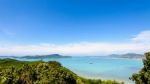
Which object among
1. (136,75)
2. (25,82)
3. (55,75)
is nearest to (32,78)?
(25,82)

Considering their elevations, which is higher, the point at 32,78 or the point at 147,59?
the point at 147,59

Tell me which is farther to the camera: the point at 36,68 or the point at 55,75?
the point at 36,68

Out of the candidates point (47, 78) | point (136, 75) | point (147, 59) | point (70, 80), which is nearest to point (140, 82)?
point (136, 75)

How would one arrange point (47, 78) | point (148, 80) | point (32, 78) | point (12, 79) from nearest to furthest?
point (148, 80) → point (47, 78) → point (32, 78) → point (12, 79)

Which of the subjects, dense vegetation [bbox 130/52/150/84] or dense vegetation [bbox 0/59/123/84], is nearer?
dense vegetation [bbox 130/52/150/84]

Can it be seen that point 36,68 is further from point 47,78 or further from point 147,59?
point 147,59

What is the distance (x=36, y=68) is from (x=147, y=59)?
55.3 feet

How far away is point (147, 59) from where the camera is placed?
3200 centimetres

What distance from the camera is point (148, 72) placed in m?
31.1

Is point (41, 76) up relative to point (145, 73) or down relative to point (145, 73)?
down

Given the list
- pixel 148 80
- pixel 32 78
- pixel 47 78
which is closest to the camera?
pixel 148 80

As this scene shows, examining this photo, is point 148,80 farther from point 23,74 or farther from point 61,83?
point 23,74

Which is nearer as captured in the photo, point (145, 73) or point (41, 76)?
point (145, 73)

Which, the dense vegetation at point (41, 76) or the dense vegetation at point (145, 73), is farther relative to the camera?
the dense vegetation at point (41, 76)
